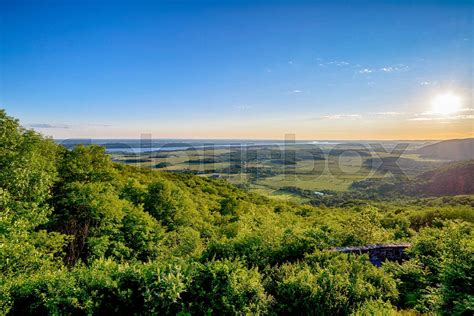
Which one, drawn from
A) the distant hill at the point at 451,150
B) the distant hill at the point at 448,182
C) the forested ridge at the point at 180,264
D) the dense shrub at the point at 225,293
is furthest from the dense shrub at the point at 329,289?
the distant hill at the point at 451,150

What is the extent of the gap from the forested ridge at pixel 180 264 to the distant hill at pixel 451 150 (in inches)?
4846

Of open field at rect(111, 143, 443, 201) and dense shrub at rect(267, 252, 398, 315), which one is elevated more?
dense shrub at rect(267, 252, 398, 315)

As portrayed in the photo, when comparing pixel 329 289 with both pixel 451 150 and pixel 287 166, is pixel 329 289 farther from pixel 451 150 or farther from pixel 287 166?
pixel 451 150

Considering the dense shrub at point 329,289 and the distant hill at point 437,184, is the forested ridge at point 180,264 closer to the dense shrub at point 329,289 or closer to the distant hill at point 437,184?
the dense shrub at point 329,289

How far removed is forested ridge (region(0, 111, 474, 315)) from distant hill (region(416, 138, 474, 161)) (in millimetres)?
123097

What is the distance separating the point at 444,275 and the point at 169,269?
21.9 ft

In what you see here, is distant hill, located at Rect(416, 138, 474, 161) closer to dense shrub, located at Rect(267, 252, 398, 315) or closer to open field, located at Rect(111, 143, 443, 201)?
open field, located at Rect(111, 143, 443, 201)

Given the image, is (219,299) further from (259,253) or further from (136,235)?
(136,235)

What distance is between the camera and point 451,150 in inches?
4557

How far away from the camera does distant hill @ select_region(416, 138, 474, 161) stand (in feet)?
355

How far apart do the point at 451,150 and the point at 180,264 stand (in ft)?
482

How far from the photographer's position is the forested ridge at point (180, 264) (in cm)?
599

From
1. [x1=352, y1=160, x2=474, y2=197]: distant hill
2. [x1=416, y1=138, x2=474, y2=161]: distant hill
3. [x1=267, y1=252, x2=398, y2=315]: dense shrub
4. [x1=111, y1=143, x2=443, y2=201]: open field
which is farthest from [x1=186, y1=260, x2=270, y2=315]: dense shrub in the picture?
[x1=416, y1=138, x2=474, y2=161]: distant hill

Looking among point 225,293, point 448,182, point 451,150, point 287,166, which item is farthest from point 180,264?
point 451,150
